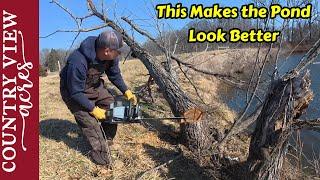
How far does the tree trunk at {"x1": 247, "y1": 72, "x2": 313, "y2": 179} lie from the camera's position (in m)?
4.78

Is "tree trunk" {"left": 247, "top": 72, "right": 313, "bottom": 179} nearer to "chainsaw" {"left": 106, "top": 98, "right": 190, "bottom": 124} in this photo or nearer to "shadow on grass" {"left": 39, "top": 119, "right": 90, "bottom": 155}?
"chainsaw" {"left": 106, "top": 98, "right": 190, "bottom": 124}

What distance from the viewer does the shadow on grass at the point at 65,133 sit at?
20.9 feet

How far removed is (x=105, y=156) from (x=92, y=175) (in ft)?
1.21

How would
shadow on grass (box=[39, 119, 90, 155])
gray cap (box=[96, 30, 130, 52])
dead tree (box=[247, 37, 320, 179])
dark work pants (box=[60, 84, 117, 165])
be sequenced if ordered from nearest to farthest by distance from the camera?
dead tree (box=[247, 37, 320, 179]), gray cap (box=[96, 30, 130, 52]), dark work pants (box=[60, 84, 117, 165]), shadow on grass (box=[39, 119, 90, 155])

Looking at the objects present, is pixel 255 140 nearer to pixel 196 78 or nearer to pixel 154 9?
pixel 154 9

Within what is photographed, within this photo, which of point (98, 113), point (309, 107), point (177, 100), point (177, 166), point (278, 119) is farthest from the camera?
point (309, 107)

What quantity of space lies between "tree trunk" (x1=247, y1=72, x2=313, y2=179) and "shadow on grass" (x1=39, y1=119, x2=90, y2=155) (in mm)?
2398

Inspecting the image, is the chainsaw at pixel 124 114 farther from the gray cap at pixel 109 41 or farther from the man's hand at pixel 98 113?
the gray cap at pixel 109 41

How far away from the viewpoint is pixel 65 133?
22.8ft

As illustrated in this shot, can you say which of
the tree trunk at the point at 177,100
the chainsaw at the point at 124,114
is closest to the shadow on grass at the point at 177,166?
the tree trunk at the point at 177,100

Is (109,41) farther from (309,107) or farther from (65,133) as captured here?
(309,107)

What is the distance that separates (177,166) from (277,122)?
1.73m

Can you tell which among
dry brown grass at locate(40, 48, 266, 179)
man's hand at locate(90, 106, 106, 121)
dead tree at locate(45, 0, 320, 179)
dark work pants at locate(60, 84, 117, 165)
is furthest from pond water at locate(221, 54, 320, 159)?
dark work pants at locate(60, 84, 117, 165)

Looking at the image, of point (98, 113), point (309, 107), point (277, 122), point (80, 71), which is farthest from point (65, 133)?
point (309, 107)
